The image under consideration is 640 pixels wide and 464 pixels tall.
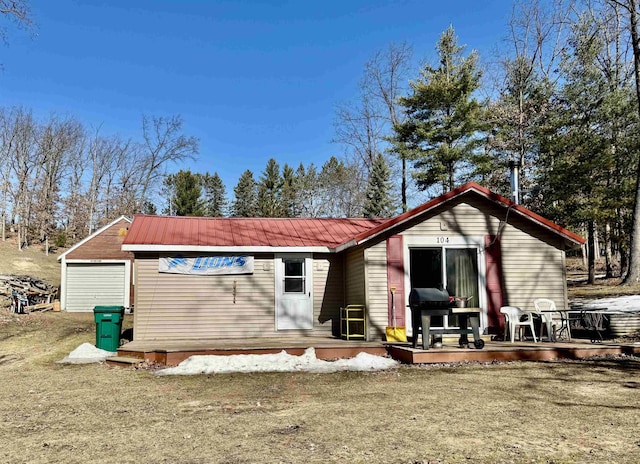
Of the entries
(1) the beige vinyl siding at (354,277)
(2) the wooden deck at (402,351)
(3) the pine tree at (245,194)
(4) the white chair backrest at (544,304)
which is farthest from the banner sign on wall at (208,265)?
(3) the pine tree at (245,194)

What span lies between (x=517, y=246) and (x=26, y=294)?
1993 cm

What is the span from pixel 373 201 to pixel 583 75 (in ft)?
46.8

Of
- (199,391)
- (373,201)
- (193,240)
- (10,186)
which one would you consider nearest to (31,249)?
(10,186)

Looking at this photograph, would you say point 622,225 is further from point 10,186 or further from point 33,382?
point 10,186

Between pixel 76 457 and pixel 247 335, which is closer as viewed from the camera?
pixel 76 457

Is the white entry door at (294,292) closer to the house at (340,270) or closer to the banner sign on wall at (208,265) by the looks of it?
the house at (340,270)

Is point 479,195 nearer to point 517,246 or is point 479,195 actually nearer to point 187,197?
point 517,246

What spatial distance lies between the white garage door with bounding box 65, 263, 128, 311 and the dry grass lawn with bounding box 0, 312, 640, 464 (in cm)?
1390

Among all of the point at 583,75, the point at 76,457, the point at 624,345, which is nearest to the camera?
the point at 76,457

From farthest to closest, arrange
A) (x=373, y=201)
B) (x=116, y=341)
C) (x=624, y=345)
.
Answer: (x=373, y=201) < (x=116, y=341) < (x=624, y=345)

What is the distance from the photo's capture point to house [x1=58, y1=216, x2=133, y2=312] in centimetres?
2206

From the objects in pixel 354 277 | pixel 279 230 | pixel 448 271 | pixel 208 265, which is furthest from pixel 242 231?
pixel 448 271

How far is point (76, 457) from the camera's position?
13.8 feet

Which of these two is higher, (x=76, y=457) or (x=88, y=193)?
(x=88, y=193)
